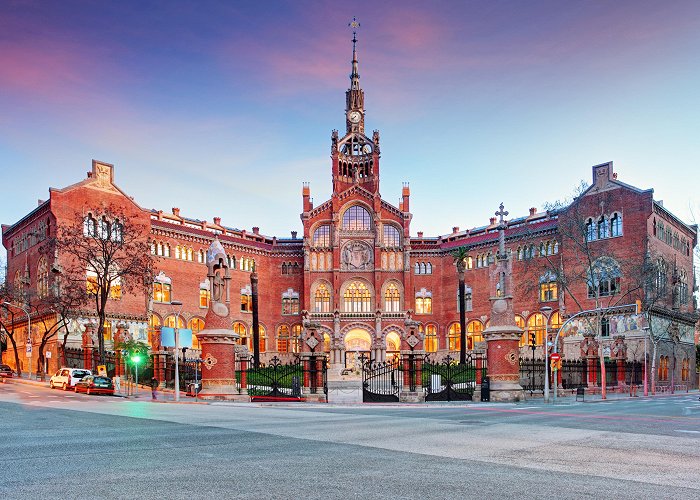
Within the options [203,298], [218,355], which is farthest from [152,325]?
[218,355]

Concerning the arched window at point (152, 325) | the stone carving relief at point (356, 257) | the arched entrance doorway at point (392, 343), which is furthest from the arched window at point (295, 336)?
the arched window at point (152, 325)

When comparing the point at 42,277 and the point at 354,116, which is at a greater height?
the point at 354,116

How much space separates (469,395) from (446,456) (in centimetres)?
2329

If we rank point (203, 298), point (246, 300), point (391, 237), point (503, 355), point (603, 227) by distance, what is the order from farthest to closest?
point (391, 237), point (246, 300), point (203, 298), point (603, 227), point (503, 355)

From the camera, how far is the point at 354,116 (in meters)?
90.5

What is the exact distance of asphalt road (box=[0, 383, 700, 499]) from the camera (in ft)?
29.3

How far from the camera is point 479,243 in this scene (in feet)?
258

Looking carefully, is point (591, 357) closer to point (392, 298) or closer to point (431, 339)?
point (431, 339)

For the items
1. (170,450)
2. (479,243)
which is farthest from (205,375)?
(479,243)

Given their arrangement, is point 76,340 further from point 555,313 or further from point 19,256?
point 555,313

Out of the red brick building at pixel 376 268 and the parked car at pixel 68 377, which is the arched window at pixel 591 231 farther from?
the parked car at pixel 68 377

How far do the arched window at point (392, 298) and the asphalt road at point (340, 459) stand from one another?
60.5 metres

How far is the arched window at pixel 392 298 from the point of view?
8019cm

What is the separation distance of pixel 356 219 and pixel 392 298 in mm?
10425
